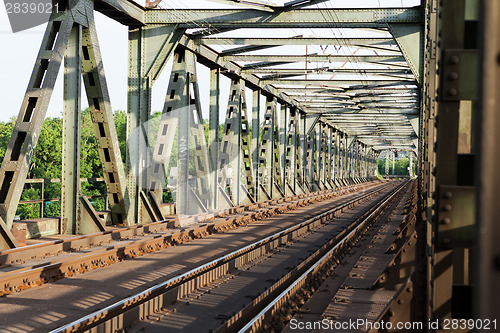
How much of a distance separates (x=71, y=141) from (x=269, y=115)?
58.2 feet

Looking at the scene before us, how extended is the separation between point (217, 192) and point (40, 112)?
1068cm

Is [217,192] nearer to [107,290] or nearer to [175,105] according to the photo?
[175,105]

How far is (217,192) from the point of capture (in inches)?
805

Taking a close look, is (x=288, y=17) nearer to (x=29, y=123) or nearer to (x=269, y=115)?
(x=29, y=123)

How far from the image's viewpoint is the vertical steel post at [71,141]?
11.8 metres

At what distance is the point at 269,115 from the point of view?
1131 inches

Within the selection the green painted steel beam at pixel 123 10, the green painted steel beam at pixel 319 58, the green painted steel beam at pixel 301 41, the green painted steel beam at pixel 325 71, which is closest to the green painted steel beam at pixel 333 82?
the green painted steel beam at pixel 325 71

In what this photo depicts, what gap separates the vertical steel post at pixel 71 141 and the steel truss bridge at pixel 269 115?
0.02 m

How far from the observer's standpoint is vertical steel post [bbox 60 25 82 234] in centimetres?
1177

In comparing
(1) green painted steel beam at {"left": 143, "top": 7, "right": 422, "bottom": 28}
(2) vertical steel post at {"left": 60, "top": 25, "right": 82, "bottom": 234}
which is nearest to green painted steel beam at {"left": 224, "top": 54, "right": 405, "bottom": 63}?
(1) green painted steel beam at {"left": 143, "top": 7, "right": 422, "bottom": 28}

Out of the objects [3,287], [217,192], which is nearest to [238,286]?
[3,287]

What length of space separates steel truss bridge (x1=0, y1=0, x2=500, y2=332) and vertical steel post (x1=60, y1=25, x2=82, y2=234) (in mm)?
23

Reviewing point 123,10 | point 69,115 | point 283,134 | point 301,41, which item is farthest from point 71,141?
point 283,134

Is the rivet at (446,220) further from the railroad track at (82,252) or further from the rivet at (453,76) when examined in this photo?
the railroad track at (82,252)
